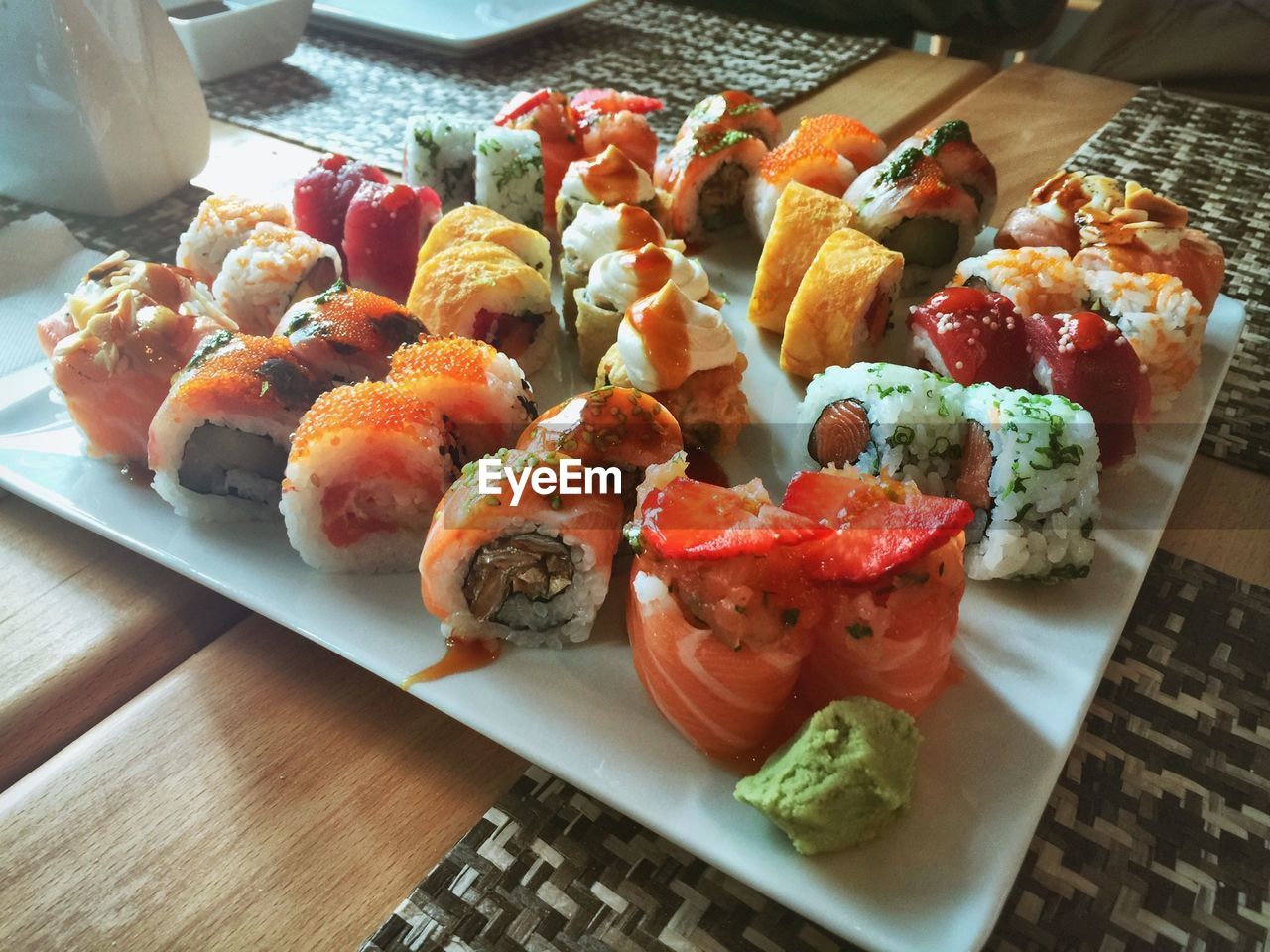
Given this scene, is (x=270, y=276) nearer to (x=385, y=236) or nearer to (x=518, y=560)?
(x=385, y=236)

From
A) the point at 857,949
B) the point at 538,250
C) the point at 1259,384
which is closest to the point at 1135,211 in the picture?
the point at 1259,384

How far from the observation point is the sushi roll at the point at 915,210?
5.12 feet

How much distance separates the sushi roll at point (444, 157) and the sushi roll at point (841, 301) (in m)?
0.73

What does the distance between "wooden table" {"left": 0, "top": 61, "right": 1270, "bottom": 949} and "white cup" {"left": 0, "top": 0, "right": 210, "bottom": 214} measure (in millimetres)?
951

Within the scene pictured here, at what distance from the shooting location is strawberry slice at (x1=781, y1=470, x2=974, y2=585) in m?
0.88

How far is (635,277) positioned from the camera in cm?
136

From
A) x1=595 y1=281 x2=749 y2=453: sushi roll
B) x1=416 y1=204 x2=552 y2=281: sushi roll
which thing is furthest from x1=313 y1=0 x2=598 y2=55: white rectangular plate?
x1=595 y1=281 x2=749 y2=453: sushi roll

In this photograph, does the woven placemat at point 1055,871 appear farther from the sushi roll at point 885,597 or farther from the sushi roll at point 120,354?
the sushi roll at point 120,354

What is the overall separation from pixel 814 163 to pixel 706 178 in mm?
209

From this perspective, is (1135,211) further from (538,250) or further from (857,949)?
(857,949)

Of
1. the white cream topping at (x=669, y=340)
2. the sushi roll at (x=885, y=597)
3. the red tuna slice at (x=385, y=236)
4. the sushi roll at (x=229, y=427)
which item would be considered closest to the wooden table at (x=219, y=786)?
the sushi roll at (x=229, y=427)

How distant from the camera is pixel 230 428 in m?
1.16

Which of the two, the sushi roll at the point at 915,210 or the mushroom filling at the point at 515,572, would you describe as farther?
the sushi roll at the point at 915,210

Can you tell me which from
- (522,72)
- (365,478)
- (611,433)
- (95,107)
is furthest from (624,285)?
(522,72)
